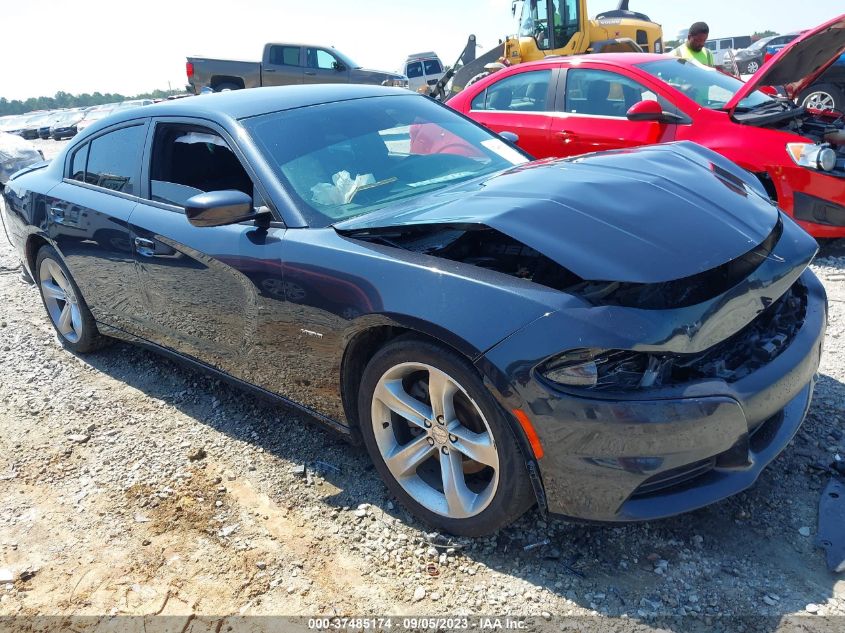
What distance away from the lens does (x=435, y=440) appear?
2424 mm

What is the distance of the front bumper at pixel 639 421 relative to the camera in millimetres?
1976

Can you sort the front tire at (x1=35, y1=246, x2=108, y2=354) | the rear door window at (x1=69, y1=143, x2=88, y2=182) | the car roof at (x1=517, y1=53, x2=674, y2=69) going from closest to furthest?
the rear door window at (x1=69, y1=143, x2=88, y2=182) → the front tire at (x1=35, y1=246, x2=108, y2=354) → the car roof at (x1=517, y1=53, x2=674, y2=69)

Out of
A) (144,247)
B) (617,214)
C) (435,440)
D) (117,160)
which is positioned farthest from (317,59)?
(435,440)

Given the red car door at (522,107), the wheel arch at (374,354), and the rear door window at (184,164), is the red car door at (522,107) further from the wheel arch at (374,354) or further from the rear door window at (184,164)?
the wheel arch at (374,354)

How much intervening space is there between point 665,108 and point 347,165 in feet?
11.6

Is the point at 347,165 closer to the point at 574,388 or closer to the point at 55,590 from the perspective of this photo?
the point at 574,388

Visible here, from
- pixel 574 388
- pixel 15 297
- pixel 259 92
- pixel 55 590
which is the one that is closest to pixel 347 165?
pixel 259 92

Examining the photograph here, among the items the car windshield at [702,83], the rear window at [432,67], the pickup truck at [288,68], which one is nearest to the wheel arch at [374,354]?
the car windshield at [702,83]

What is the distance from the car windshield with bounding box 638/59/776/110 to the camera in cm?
540

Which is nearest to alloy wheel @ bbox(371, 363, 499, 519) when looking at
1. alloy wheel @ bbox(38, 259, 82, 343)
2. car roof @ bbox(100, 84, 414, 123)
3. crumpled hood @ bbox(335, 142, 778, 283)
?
crumpled hood @ bbox(335, 142, 778, 283)

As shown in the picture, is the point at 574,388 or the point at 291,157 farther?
the point at 291,157

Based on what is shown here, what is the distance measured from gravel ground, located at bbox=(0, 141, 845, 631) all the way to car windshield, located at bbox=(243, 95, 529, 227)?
1.17 meters

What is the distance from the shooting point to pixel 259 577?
2379mm

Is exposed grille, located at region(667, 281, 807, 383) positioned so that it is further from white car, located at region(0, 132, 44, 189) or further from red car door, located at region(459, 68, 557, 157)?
white car, located at region(0, 132, 44, 189)
